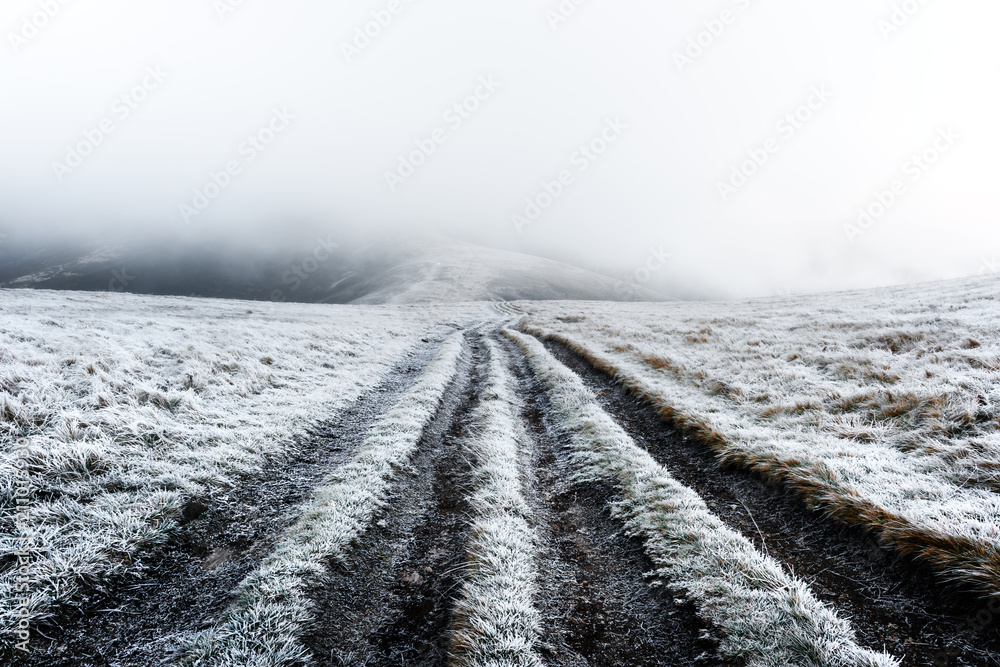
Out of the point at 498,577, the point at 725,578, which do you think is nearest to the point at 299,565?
the point at 498,577

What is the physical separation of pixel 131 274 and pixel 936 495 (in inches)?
7560

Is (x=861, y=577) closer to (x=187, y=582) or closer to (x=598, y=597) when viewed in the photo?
(x=598, y=597)

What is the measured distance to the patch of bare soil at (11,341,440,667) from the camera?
14.8ft

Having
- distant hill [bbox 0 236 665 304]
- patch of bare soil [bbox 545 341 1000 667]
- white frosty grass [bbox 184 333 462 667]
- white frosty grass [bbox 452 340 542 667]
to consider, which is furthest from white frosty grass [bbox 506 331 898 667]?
distant hill [bbox 0 236 665 304]

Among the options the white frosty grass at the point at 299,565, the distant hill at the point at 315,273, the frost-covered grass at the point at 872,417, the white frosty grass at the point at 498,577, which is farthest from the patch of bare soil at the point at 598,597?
the distant hill at the point at 315,273

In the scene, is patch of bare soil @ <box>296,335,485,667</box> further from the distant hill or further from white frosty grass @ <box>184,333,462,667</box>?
the distant hill

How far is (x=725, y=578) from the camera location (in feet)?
17.2

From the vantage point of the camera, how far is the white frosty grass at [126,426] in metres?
5.66

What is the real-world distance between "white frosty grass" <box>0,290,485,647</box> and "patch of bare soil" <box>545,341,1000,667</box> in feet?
31.5

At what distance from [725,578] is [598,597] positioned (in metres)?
1.70

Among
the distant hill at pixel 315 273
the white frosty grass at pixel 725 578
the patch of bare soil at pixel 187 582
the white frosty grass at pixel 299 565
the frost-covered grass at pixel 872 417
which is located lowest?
the patch of bare soil at pixel 187 582

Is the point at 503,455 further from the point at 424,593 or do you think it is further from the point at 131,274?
the point at 131,274

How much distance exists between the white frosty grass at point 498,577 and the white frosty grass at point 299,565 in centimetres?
187

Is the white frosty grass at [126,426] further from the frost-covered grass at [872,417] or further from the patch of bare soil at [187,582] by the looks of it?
the frost-covered grass at [872,417]
